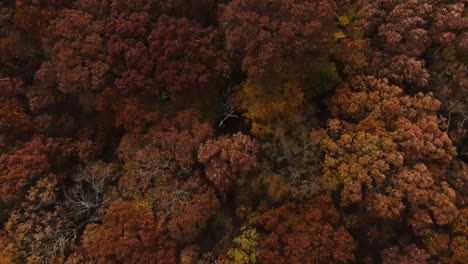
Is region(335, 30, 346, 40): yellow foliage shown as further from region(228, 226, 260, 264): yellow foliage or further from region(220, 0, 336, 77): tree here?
Answer: region(228, 226, 260, 264): yellow foliage

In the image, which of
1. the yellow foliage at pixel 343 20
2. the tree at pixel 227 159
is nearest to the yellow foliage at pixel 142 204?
the tree at pixel 227 159

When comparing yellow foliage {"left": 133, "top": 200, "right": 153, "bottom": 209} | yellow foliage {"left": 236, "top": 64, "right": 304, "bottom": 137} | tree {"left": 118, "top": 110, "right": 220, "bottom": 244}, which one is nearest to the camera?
tree {"left": 118, "top": 110, "right": 220, "bottom": 244}

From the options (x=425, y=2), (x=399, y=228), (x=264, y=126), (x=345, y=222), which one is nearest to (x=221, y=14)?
(x=264, y=126)

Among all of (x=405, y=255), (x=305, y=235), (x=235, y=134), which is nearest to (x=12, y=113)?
(x=235, y=134)

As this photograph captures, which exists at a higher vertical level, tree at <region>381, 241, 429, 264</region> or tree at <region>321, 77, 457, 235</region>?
tree at <region>321, 77, 457, 235</region>

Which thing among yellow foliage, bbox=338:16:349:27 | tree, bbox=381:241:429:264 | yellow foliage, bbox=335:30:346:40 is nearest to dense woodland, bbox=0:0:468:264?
tree, bbox=381:241:429:264

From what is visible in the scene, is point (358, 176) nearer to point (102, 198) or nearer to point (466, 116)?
point (466, 116)
